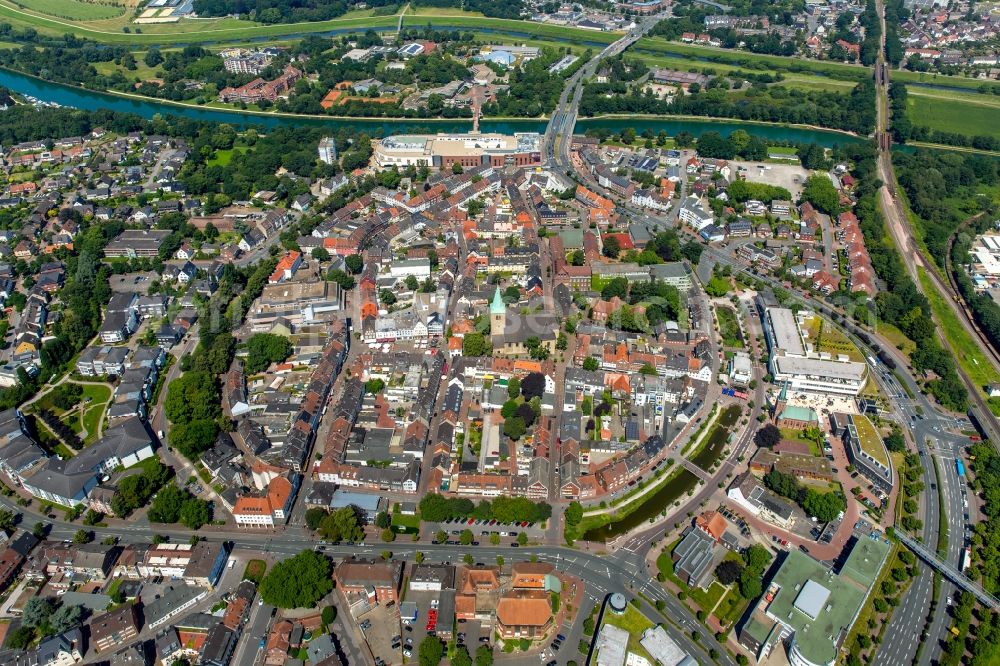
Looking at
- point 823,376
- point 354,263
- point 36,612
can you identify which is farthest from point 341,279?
point 823,376

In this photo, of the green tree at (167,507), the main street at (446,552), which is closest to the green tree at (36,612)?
the main street at (446,552)

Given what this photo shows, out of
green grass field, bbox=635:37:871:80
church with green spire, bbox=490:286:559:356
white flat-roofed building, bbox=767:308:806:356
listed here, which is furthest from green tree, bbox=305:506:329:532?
green grass field, bbox=635:37:871:80

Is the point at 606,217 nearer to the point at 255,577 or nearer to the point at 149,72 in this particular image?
the point at 255,577

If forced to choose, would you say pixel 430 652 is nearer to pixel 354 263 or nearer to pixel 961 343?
pixel 354 263

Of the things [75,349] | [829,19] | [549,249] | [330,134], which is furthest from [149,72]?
[829,19]

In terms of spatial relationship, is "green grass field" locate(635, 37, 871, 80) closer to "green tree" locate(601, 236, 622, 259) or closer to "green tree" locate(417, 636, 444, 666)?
"green tree" locate(601, 236, 622, 259)

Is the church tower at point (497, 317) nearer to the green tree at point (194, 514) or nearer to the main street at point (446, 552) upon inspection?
the main street at point (446, 552)
